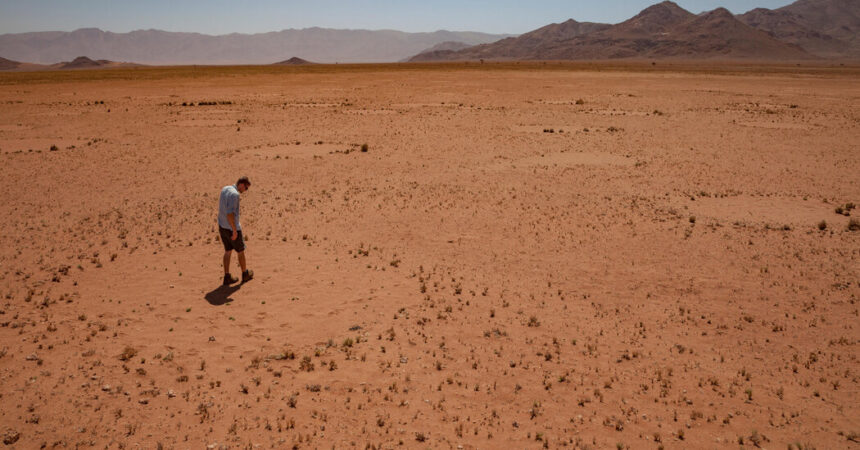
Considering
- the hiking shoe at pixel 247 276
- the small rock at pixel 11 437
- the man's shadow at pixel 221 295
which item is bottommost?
the small rock at pixel 11 437

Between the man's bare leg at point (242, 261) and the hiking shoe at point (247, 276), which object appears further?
the hiking shoe at point (247, 276)

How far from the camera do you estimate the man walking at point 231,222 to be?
9.98 meters

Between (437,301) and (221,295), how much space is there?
165 inches

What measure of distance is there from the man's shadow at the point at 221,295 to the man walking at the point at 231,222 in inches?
6.0

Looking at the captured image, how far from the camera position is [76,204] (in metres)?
16.1

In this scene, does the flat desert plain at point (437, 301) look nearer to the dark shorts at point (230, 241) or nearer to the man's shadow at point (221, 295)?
the man's shadow at point (221, 295)

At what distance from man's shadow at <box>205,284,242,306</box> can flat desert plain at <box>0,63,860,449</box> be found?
0.22ft

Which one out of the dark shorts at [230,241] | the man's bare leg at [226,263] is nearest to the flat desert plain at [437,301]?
A: the man's bare leg at [226,263]

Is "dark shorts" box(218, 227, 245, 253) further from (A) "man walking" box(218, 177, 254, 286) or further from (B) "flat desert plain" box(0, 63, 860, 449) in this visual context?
(B) "flat desert plain" box(0, 63, 860, 449)

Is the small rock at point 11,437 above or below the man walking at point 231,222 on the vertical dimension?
below

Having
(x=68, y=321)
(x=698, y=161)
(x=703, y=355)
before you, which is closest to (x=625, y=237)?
(x=703, y=355)

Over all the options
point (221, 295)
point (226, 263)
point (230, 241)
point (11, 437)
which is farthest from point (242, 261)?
point (11, 437)

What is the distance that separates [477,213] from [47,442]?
11.3m

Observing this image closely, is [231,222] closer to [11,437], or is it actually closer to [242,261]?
[242,261]
